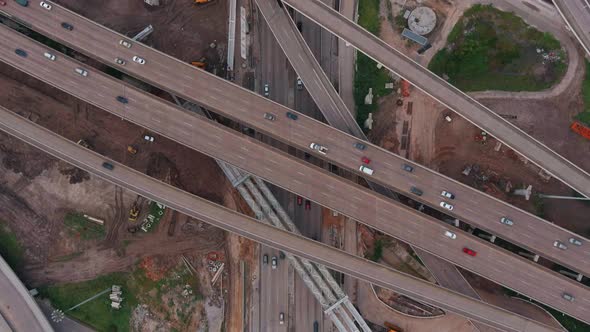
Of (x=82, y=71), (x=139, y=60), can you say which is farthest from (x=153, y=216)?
(x=139, y=60)

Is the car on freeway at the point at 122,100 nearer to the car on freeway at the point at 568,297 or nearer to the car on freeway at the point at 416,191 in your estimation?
the car on freeway at the point at 416,191

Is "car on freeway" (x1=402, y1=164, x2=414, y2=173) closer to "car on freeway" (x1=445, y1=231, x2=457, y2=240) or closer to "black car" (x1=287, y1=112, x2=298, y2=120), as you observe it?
"car on freeway" (x1=445, y1=231, x2=457, y2=240)

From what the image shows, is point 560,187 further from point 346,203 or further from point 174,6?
point 174,6

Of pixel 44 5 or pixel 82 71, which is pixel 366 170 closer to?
pixel 82 71

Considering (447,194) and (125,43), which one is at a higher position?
(125,43)

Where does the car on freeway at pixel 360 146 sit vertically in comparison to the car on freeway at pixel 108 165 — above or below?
above

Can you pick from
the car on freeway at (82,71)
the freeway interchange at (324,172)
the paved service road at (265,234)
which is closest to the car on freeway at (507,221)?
the freeway interchange at (324,172)
